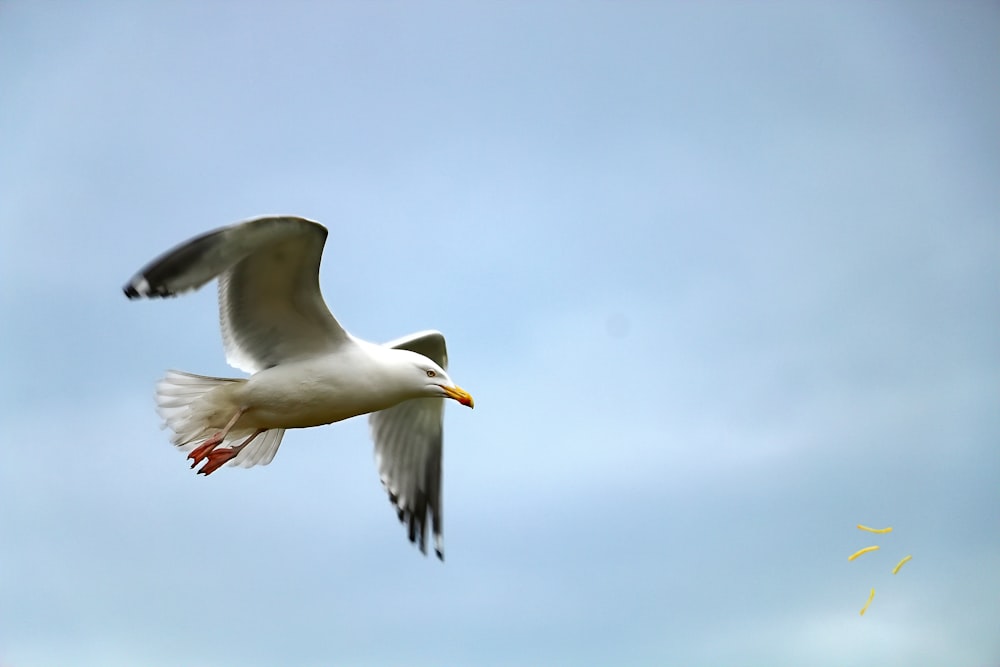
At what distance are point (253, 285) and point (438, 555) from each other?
6.73ft

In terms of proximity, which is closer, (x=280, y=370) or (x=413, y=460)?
(x=280, y=370)

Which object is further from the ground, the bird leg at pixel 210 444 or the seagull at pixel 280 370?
the seagull at pixel 280 370

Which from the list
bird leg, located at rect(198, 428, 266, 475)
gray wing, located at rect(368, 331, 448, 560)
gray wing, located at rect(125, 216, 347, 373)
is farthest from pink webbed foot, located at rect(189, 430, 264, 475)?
gray wing, located at rect(368, 331, 448, 560)

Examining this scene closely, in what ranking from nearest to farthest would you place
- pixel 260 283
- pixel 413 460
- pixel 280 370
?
pixel 260 283 < pixel 280 370 < pixel 413 460

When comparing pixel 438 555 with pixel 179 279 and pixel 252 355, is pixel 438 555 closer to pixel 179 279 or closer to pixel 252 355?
pixel 252 355

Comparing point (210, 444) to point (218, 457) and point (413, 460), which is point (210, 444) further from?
point (413, 460)

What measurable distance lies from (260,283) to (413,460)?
5.64 feet

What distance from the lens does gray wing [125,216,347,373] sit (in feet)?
16.3

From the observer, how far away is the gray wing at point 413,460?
21.8ft

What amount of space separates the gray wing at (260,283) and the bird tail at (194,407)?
189 mm

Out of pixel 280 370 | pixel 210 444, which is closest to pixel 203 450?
pixel 210 444

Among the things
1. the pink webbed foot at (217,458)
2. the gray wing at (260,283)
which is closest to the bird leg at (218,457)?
the pink webbed foot at (217,458)

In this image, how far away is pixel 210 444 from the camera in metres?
5.65

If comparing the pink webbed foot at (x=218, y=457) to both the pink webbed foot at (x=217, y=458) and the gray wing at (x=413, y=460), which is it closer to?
the pink webbed foot at (x=217, y=458)
